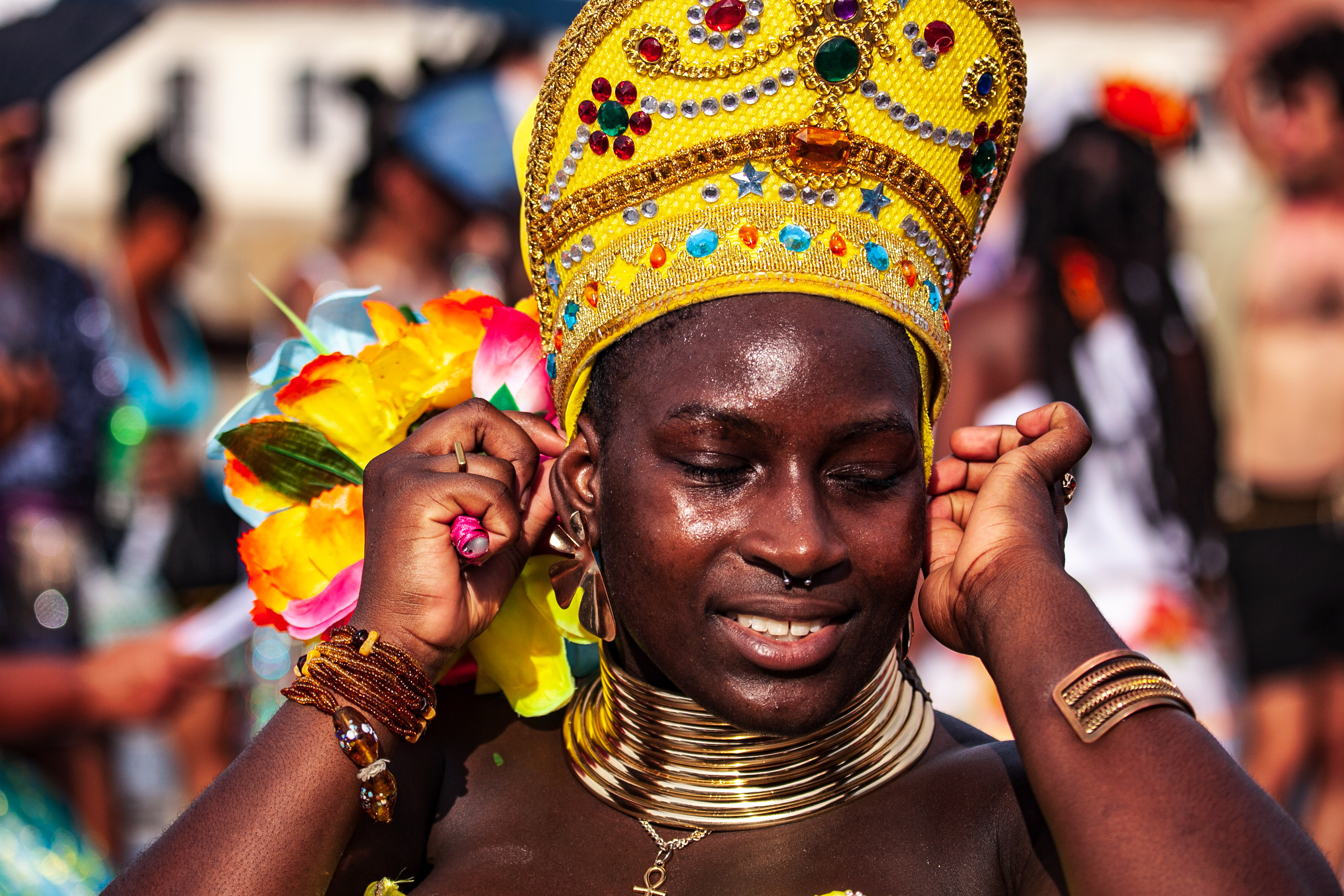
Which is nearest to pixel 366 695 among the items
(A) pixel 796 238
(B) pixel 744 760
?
(B) pixel 744 760

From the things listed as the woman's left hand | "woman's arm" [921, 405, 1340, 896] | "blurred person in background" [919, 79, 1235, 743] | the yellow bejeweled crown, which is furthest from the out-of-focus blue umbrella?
"woman's arm" [921, 405, 1340, 896]

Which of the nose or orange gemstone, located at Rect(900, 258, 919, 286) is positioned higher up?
orange gemstone, located at Rect(900, 258, 919, 286)

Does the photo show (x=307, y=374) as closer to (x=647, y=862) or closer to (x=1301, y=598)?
(x=647, y=862)

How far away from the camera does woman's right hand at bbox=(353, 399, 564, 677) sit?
2307 millimetres

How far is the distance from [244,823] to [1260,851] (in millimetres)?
1420

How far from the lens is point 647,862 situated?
7.57 ft

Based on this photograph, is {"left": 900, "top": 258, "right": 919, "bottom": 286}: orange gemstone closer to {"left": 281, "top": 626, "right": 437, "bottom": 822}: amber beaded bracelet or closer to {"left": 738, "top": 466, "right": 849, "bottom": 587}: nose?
{"left": 738, "top": 466, "right": 849, "bottom": 587}: nose

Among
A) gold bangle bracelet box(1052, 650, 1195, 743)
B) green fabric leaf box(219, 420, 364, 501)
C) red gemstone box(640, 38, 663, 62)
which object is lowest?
green fabric leaf box(219, 420, 364, 501)

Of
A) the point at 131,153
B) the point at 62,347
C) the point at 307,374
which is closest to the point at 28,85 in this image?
the point at 62,347

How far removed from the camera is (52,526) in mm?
5977

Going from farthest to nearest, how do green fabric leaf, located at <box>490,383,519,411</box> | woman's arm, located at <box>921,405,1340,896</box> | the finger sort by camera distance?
green fabric leaf, located at <box>490,383,519,411</box>
the finger
woman's arm, located at <box>921,405,1340,896</box>

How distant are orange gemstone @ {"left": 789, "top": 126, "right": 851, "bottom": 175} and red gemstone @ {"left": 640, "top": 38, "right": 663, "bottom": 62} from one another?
0.79 ft

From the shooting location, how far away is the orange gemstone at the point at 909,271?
7.35 ft

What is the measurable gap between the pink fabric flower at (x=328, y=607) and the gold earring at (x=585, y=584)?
0.36m
